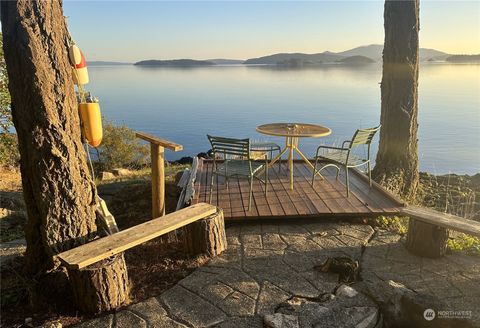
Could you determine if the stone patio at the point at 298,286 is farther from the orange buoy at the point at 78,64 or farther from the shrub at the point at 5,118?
the shrub at the point at 5,118

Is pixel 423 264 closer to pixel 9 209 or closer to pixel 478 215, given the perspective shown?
pixel 478 215

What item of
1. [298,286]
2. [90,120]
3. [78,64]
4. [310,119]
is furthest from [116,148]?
[310,119]

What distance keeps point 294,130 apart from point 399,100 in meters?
2.38

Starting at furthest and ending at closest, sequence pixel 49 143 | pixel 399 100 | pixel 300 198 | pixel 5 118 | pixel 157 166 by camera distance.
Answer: pixel 5 118 < pixel 399 100 < pixel 300 198 < pixel 157 166 < pixel 49 143

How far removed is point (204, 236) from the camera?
361cm

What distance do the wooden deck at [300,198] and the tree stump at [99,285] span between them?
1.74 metres

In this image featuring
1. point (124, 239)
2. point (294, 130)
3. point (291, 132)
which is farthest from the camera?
point (294, 130)

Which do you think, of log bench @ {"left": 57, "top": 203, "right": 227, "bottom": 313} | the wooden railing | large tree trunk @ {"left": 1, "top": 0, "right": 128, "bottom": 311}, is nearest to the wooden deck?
the wooden railing

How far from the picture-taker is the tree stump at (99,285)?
2766 millimetres

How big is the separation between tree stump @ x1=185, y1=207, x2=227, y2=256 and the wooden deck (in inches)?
27.6

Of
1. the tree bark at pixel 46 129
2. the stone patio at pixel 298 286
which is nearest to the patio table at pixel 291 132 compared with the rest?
the stone patio at pixel 298 286

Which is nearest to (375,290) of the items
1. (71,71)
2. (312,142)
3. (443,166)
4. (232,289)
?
(232,289)

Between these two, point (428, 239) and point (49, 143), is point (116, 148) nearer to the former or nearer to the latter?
point (49, 143)

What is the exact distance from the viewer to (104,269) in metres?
2.78
